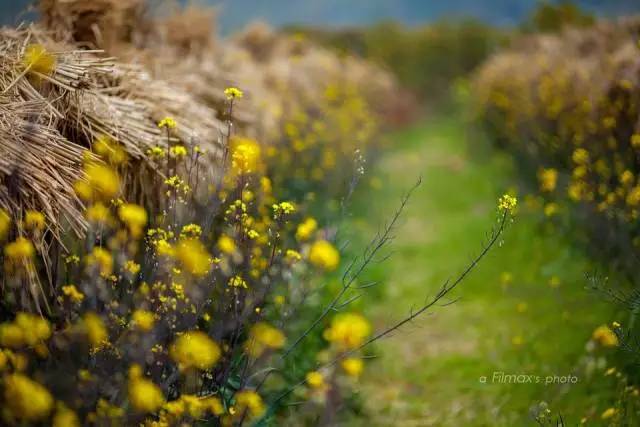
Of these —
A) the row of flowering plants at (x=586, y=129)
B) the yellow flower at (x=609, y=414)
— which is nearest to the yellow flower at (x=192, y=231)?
the yellow flower at (x=609, y=414)

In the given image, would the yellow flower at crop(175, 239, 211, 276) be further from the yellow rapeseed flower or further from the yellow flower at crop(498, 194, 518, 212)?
the yellow flower at crop(498, 194, 518, 212)

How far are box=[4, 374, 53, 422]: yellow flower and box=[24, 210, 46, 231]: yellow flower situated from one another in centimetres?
64

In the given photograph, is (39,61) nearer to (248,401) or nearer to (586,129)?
(248,401)

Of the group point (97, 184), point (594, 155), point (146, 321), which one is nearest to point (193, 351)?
point (146, 321)

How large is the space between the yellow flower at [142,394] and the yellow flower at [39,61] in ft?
5.67

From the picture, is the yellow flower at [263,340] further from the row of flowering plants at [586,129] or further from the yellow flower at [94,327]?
the row of flowering plants at [586,129]

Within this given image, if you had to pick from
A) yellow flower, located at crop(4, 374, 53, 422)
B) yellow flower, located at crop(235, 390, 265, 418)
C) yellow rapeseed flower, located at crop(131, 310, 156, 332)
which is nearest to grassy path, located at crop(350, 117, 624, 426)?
yellow flower, located at crop(235, 390, 265, 418)

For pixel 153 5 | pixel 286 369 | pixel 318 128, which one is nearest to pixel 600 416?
pixel 286 369

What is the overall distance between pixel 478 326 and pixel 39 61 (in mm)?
3322

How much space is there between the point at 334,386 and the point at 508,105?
24.0 feet

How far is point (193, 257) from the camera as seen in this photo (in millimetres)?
1985

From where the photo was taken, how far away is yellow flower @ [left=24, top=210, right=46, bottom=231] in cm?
201

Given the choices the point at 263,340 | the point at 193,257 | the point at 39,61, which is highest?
the point at 39,61

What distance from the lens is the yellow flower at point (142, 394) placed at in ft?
5.19
